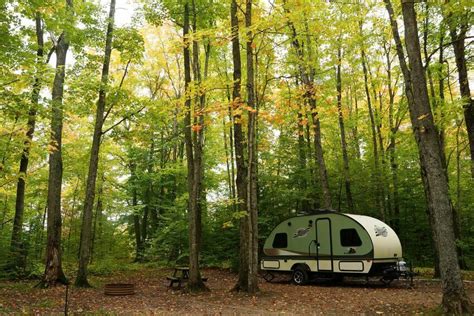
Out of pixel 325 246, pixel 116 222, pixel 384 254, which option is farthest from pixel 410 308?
pixel 116 222

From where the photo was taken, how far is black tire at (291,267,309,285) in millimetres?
13594

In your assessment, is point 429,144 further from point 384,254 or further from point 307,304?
point 384,254

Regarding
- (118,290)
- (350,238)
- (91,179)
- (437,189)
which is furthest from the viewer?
(91,179)

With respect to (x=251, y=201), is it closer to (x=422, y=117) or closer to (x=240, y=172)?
(x=240, y=172)

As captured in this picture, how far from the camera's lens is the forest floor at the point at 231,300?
27.0ft

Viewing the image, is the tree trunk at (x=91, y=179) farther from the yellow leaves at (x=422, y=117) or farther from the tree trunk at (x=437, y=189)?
the yellow leaves at (x=422, y=117)

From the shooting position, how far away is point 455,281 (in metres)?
7.01

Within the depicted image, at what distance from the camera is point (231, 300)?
984 cm

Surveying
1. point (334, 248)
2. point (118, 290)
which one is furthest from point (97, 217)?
point (334, 248)

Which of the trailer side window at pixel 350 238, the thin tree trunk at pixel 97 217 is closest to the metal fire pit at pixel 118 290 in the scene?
the trailer side window at pixel 350 238

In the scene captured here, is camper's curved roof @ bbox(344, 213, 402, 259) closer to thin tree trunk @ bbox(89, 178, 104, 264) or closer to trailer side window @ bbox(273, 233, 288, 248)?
trailer side window @ bbox(273, 233, 288, 248)

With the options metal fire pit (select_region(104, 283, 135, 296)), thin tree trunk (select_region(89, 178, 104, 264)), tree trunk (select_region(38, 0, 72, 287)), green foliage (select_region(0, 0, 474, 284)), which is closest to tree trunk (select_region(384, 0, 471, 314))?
green foliage (select_region(0, 0, 474, 284))

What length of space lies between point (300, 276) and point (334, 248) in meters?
1.78

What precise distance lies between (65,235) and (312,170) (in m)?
17.5
